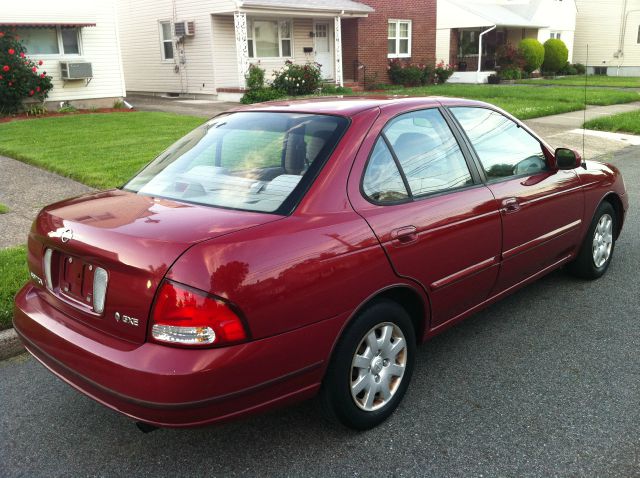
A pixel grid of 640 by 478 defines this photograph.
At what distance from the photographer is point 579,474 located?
110 inches

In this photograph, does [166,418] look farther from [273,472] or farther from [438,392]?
[438,392]

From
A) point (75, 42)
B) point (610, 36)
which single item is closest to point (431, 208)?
point (75, 42)

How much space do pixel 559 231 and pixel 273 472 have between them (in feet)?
9.04

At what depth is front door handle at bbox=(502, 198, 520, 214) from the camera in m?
3.87

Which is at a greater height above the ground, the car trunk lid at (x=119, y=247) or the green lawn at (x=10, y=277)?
the car trunk lid at (x=119, y=247)

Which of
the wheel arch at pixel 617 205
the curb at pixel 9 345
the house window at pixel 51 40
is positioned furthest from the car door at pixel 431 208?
the house window at pixel 51 40

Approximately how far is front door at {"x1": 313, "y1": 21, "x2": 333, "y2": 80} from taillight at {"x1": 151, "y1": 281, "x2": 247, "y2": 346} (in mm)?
21877

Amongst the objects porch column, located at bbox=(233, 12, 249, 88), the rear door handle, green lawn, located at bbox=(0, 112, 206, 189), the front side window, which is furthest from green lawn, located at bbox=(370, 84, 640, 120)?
the rear door handle

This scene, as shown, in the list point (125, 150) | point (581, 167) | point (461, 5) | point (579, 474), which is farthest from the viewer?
point (461, 5)

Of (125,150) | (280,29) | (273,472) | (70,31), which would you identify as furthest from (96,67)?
(273,472)

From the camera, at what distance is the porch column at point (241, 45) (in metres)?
19.4

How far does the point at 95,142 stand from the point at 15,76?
19.7ft

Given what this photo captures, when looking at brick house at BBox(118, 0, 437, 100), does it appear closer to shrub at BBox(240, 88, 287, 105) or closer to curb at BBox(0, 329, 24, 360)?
shrub at BBox(240, 88, 287, 105)

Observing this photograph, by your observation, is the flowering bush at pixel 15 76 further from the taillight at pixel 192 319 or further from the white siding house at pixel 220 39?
the taillight at pixel 192 319
